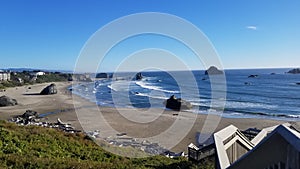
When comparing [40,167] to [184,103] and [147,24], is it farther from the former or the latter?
[184,103]

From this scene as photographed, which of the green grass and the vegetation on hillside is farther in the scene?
the vegetation on hillside

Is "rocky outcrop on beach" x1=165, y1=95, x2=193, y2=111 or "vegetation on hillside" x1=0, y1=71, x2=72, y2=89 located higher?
"vegetation on hillside" x1=0, y1=71, x2=72, y2=89

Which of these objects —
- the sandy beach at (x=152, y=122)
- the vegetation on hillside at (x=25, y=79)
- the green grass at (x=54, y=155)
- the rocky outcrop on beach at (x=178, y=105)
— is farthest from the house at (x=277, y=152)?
the vegetation on hillside at (x=25, y=79)

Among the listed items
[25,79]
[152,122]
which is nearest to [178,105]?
[152,122]

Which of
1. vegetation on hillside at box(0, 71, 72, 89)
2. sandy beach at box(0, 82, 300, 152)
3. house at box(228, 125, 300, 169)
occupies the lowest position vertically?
sandy beach at box(0, 82, 300, 152)

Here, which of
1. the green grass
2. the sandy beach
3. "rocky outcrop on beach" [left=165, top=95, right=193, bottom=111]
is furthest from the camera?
"rocky outcrop on beach" [left=165, top=95, right=193, bottom=111]

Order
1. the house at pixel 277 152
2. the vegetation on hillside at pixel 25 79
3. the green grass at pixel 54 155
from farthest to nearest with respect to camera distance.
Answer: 1. the vegetation on hillside at pixel 25 79
2. the green grass at pixel 54 155
3. the house at pixel 277 152

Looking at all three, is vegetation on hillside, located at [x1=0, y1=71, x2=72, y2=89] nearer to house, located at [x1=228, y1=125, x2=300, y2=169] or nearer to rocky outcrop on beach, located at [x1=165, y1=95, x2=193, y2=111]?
rocky outcrop on beach, located at [x1=165, y1=95, x2=193, y2=111]

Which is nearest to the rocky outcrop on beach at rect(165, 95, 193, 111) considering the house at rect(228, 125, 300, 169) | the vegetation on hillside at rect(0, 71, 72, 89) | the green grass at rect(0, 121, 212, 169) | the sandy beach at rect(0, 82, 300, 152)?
the sandy beach at rect(0, 82, 300, 152)

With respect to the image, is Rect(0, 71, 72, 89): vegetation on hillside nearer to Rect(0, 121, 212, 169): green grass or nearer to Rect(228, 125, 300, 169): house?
Rect(0, 121, 212, 169): green grass

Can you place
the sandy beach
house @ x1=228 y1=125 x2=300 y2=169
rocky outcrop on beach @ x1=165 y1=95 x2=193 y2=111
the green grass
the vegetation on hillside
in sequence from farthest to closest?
the vegetation on hillside → rocky outcrop on beach @ x1=165 y1=95 x2=193 y2=111 → the sandy beach → the green grass → house @ x1=228 y1=125 x2=300 y2=169

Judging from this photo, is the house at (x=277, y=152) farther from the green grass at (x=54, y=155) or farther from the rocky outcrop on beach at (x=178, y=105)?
the rocky outcrop on beach at (x=178, y=105)

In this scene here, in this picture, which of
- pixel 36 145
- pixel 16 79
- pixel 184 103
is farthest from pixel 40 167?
pixel 16 79
